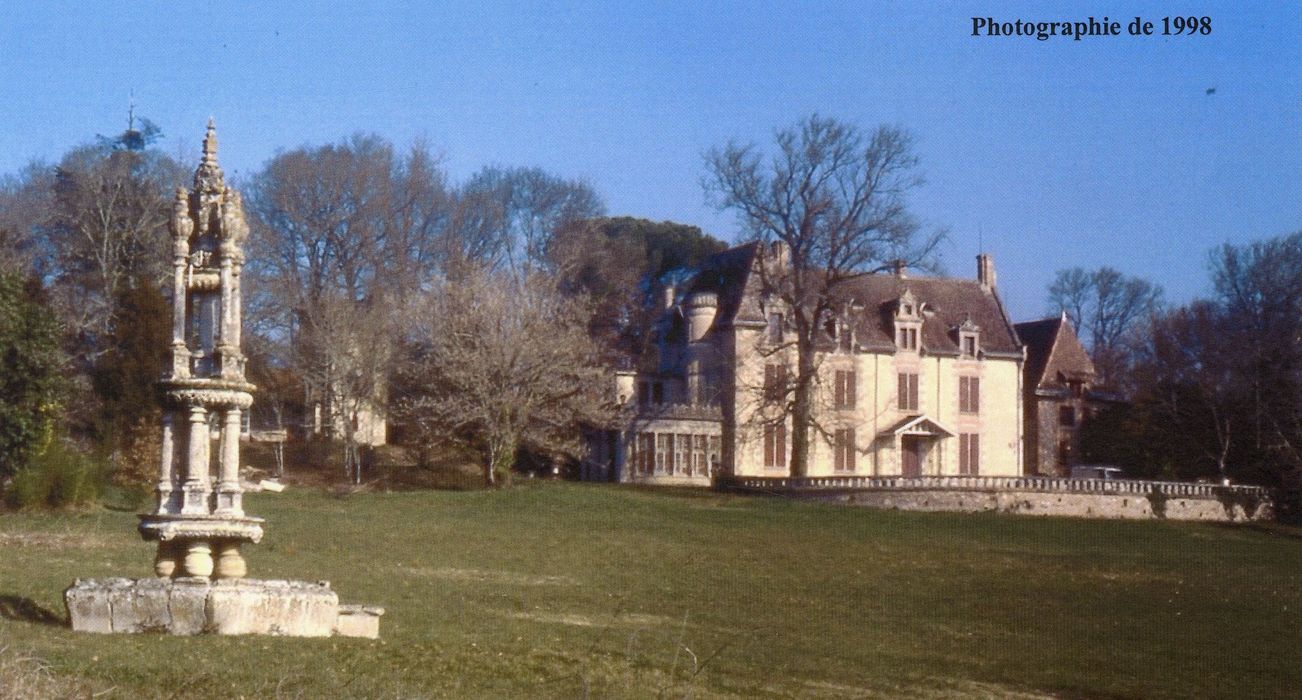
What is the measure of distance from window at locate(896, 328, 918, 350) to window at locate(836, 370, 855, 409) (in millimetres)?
2765

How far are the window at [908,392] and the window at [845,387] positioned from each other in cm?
261

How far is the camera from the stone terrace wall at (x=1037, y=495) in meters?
53.1

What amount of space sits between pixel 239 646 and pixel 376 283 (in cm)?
5195

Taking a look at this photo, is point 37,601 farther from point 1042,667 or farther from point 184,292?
point 1042,667

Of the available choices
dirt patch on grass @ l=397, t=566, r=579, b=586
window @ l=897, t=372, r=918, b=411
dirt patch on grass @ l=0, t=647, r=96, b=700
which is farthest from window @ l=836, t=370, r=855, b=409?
dirt patch on grass @ l=0, t=647, r=96, b=700

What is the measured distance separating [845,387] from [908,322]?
4.14 metres

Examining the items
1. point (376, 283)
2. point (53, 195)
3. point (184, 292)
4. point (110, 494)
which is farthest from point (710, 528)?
point (53, 195)

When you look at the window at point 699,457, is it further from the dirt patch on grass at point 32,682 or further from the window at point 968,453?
the dirt patch on grass at point 32,682

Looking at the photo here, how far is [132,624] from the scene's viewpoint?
616 inches

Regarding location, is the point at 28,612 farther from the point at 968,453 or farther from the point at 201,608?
the point at 968,453

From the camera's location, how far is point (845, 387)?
64062mm

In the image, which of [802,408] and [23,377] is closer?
[23,377]

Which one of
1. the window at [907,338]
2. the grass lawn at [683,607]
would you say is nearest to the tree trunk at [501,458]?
the grass lawn at [683,607]

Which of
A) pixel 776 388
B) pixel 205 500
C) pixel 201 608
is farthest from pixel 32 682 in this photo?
pixel 776 388
